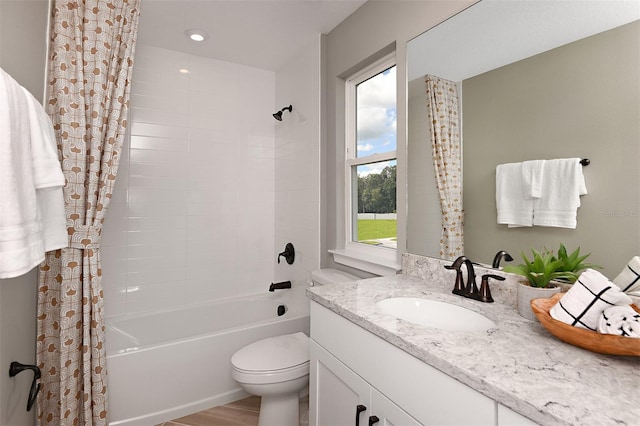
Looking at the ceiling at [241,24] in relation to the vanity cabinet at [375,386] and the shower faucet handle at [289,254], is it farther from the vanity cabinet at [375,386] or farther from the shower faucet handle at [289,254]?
the vanity cabinet at [375,386]

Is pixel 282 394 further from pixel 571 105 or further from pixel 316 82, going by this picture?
pixel 316 82

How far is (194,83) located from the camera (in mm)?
2588

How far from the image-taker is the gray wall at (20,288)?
107 centimetres

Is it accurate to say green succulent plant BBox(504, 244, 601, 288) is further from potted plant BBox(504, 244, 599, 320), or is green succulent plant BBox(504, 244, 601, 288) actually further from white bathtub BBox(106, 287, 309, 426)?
white bathtub BBox(106, 287, 309, 426)

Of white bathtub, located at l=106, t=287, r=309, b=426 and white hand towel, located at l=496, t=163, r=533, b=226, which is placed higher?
white hand towel, located at l=496, t=163, r=533, b=226

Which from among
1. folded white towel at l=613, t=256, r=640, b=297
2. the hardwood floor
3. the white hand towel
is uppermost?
the white hand towel

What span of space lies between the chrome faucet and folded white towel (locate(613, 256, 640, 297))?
1.33ft

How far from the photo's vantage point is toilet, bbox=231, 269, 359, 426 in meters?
1.52

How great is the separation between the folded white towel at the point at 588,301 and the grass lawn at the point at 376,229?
3.19 ft

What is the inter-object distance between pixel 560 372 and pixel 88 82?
2.24 metres

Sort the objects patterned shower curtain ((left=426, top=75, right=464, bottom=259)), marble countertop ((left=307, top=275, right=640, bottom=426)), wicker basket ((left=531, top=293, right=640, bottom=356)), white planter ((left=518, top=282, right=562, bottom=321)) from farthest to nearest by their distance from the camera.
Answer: patterned shower curtain ((left=426, top=75, right=464, bottom=259))
white planter ((left=518, top=282, right=562, bottom=321))
wicker basket ((left=531, top=293, right=640, bottom=356))
marble countertop ((left=307, top=275, right=640, bottom=426))

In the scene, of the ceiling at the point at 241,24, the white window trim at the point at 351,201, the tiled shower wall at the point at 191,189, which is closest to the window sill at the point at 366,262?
the white window trim at the point at 351,201

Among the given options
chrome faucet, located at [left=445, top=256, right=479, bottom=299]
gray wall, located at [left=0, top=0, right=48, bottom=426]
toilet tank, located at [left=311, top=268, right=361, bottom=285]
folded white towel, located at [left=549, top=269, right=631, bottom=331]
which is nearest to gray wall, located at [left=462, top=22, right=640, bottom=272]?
chrome faucet, located at [left=445, top=256, right=479, bottom=299]

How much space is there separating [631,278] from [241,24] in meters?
2.40
